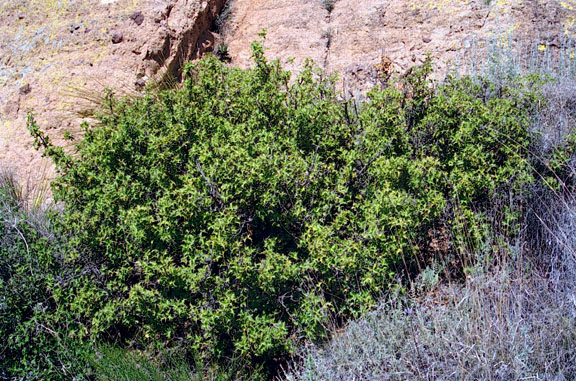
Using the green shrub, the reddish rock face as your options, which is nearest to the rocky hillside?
the reddish rock face

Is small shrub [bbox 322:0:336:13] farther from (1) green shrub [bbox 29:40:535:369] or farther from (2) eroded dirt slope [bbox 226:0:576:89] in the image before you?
(1) green shrub [bbox 29:40:535:369]

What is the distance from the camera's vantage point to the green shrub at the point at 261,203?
3207mm

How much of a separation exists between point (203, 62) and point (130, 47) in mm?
1943

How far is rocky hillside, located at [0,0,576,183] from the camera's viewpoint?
540 centimetres

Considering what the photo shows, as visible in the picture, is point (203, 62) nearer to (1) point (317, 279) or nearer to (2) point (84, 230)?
(2) point (84, 230)

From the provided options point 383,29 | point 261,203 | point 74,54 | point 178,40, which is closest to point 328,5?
point 383,29

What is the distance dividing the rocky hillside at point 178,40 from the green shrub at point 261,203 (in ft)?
4.74

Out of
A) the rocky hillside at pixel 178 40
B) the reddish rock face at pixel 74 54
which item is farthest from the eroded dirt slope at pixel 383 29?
the reddish rock face at pixel 74 54

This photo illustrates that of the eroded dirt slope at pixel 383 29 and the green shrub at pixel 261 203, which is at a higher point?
the eroded dirt slope at pixel 383 29

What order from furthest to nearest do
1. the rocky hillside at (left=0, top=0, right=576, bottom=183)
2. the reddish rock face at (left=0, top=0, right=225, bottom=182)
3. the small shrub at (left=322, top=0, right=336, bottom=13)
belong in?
the small shrub at (left=322, top=0, right=336, bottom=13) < the rocky hillside at (left=0, top=0, right=576, bottom=183) < the reddish rock face at (left=0, top=0, right=225, bottom=182)

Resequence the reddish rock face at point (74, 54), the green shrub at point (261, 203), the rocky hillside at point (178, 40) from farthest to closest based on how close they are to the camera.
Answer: the rocky hillside at point (178, 40) → the reddish rock face at point (74, 54) → the green shrub at point (261, 203)

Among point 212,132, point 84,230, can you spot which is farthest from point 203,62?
point 84,230

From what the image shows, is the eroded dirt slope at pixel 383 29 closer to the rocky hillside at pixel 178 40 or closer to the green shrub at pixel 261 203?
the rocky hillside at pixel 178 40

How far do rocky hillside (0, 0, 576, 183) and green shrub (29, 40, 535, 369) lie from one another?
4.74 feet
